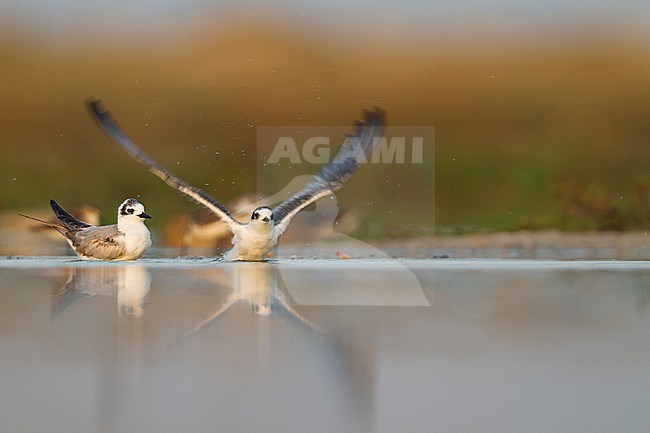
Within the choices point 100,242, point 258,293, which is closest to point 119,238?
point 100,242

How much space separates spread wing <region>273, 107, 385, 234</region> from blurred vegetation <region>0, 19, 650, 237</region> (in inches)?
58.4

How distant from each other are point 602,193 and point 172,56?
2.56 m

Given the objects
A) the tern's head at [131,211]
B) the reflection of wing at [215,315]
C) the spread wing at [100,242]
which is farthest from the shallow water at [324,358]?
the tern's head at [131,211]

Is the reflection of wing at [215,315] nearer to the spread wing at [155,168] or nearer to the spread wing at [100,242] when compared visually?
the spread wing at [155,168]

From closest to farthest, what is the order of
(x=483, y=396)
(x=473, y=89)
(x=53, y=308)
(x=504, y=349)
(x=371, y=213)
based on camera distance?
(x=483, y=396)
(x=504, y=349)
(x=53, y=308)
(x=371, y=213)
(x=473, y=89)

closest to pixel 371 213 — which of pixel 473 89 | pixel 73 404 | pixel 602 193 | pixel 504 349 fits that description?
pixel 473 89

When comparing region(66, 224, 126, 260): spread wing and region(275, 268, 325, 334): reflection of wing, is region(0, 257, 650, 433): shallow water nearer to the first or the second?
region(275, 268, 325, 334): reflection of wing

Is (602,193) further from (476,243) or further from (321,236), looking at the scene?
(321,236)

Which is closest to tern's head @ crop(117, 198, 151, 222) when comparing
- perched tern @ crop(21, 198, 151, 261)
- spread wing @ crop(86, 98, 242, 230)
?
perched tern @ crop(21, 198, 151, 261)

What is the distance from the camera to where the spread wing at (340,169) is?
11.7ft

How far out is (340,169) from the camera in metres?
3.62

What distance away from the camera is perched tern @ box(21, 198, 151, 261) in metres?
3.46

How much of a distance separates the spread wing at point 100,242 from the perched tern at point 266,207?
Result: 11.8 inches

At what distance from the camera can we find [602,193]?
212 inches
